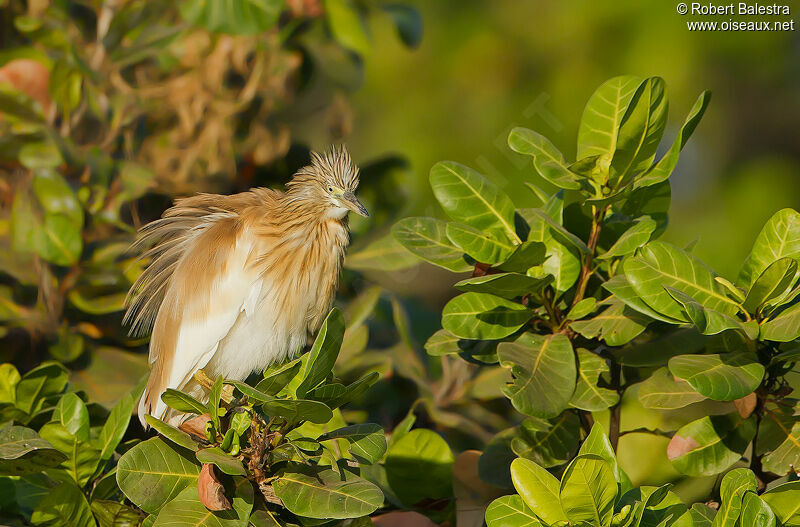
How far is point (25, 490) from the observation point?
1425mm

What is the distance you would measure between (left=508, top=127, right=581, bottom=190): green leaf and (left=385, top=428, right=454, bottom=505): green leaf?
1.99ft

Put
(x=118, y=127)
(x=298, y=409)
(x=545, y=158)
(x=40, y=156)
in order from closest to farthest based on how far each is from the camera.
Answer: (x=298, y=409), (x=545, y=158), (x=40, y=156), (x=118, y=127)

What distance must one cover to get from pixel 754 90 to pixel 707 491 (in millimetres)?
2318

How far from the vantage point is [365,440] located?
52.2 inches

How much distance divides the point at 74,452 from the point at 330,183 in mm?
876

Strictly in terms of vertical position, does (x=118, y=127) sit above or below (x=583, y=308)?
above

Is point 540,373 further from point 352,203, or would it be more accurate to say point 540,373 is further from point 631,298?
point 352,203

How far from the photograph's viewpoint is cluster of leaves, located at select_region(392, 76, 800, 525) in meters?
1.26

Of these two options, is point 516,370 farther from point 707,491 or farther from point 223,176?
point 223,176

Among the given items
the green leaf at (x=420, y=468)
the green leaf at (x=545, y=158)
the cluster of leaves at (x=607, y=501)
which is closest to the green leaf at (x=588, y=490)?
the cluster of leaves at (x=607, y=501)

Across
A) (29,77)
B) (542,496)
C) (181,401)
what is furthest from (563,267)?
(29,77)

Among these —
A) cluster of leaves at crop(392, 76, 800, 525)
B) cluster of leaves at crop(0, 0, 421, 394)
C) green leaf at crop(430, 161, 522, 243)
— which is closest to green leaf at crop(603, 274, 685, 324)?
cluster of leaves at crop(392, 76, 800, 525)

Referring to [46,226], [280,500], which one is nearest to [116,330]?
[46,226]

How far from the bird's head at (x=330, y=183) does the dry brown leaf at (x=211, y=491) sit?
0.92 m
